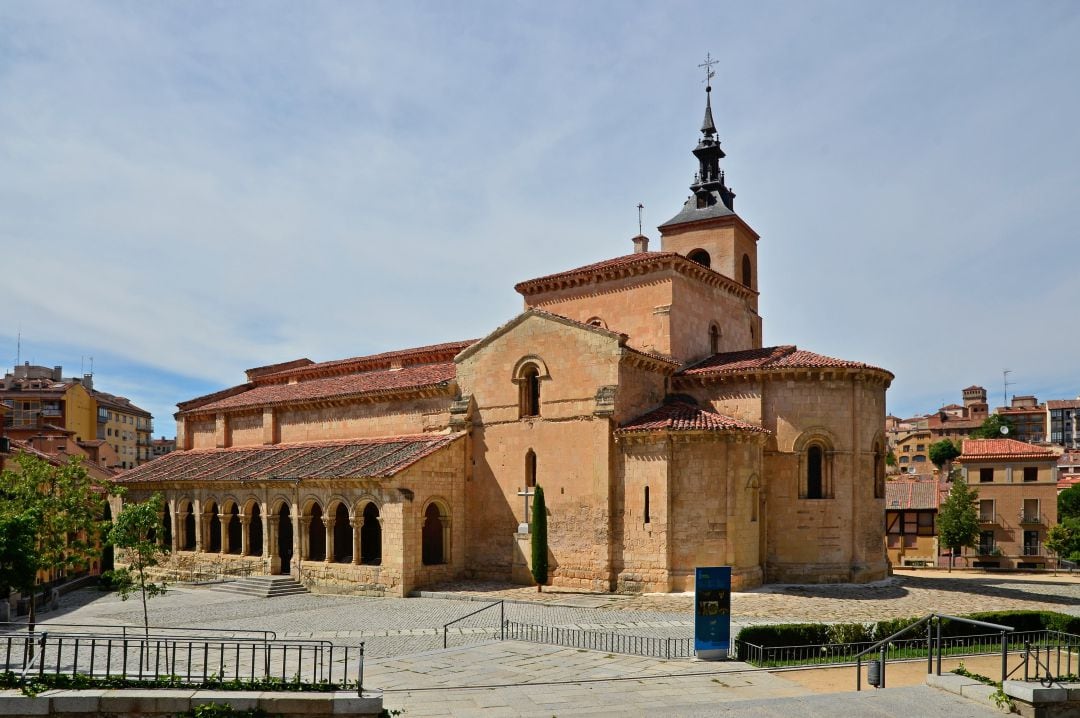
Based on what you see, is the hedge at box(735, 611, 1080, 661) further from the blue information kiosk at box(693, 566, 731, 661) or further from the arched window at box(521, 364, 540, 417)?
the arched window at box(521, 364, 540, 417)

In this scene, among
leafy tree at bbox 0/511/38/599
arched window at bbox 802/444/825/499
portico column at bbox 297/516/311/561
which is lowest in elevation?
portico column at bbox 297/516/311/561

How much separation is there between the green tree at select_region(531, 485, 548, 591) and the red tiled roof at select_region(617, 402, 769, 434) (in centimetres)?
405

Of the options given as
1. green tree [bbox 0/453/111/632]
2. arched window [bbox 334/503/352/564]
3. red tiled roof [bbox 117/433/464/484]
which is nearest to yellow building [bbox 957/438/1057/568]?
red tiled roof [bbox 117/433/464/484]

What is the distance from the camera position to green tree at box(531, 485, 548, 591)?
93.0 feet

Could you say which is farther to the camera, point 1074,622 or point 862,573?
point 862,573

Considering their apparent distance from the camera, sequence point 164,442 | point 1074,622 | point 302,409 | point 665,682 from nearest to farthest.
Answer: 1. point 665,682
2. point 1074,622
3. point 302,409
4. point 164,442

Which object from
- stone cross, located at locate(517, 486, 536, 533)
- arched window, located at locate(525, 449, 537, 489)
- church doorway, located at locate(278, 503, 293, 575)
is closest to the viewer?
stone cross, located at locate(517, 486, 536, 533)

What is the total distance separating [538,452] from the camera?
30.1 meters

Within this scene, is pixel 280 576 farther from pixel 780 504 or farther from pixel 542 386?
pixel 780 504

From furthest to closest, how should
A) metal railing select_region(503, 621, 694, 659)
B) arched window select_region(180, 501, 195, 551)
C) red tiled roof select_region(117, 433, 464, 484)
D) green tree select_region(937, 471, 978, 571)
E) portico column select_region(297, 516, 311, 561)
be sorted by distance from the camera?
green tree select_region(937, 471, 978, 571)
arched window select_region(180, 501, 195, 551)
portico column select_region(297, 516, 311, 561)
red tiled roof select_region(117, 433, 464, 484)
metal railing select_region(503, 621, 694, 659)

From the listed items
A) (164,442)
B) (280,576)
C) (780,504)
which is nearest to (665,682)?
(780,504)

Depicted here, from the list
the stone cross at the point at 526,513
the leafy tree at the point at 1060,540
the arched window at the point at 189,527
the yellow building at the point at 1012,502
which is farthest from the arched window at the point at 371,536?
the leafy tree at the point at 1060,540

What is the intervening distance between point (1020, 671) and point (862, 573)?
466 inches

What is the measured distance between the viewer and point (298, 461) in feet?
115
